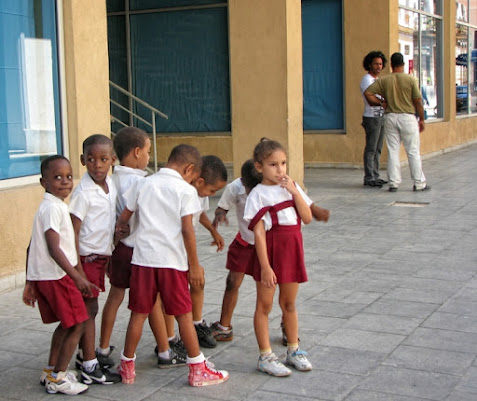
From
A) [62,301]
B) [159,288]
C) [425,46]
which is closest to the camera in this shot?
[62,301]

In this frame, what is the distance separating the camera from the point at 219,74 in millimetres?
15383

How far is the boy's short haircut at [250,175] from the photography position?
16.2ft

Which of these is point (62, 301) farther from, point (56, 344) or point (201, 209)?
point (201, 209)

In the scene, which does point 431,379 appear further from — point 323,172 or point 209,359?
point 323,172

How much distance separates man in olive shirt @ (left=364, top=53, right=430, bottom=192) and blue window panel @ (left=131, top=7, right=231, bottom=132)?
4.21 m

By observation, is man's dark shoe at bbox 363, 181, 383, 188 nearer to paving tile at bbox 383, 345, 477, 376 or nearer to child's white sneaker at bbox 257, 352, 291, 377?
paving tile at bbox 383, 345, 477, 376

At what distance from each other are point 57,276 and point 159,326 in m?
0.70

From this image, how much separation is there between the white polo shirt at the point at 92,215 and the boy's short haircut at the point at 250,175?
849 millimetres

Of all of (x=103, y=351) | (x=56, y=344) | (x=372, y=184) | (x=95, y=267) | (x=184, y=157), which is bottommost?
(x=103, y=351)

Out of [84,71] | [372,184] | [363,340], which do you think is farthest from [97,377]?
[372,184]

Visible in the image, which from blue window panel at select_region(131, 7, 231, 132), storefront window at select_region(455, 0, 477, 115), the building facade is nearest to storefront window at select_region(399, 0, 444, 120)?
the building facade

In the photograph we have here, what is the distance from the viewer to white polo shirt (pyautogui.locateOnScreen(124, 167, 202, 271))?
4.38 meters

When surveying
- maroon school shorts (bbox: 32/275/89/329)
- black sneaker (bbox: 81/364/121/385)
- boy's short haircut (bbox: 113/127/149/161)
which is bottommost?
black sneaker (bbox: 81/364/121/385)

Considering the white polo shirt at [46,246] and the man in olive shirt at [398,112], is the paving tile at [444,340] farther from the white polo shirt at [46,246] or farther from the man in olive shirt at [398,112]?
the man in olive shirt at [398,112]
